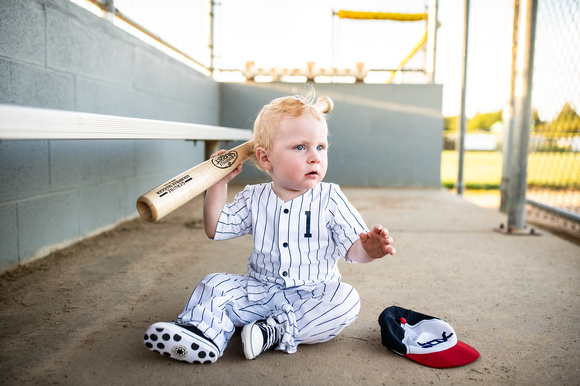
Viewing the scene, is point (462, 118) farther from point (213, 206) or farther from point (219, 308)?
point (219, 308)

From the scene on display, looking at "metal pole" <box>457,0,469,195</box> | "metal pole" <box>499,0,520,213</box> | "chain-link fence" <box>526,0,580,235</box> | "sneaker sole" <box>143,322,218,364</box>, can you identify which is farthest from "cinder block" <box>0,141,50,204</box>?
"metal pole" <box>457,0,469,195</box>

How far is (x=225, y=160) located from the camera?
1654 millimetres

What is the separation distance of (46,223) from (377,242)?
1.91m

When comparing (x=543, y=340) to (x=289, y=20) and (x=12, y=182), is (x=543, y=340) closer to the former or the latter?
(x=12, y=182)

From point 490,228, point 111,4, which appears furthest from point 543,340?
point 111,4

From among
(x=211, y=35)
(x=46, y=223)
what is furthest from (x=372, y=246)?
(x=211, y=35)

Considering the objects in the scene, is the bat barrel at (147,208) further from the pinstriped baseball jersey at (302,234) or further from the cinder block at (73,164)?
the cinder block at (73,164)

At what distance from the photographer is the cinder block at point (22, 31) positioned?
81.8 inches

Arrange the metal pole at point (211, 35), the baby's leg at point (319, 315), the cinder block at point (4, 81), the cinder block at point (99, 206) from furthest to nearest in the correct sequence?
the metal pole at point (211, 35) < the cinder block at point (99, 206) < the cinder block at point (4, 81) < the baby's leg at point (319, 315)

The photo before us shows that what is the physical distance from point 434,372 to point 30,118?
1.26 m

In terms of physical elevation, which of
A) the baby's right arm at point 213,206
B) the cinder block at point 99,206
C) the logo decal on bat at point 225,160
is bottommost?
the cinder block at point 99,206

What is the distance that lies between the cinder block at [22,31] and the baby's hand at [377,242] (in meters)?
1.80

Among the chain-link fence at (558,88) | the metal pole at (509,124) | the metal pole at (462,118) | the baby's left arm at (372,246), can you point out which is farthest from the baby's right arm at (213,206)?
the metal pole at (462,118)

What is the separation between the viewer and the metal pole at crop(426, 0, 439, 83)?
20.9 feet
